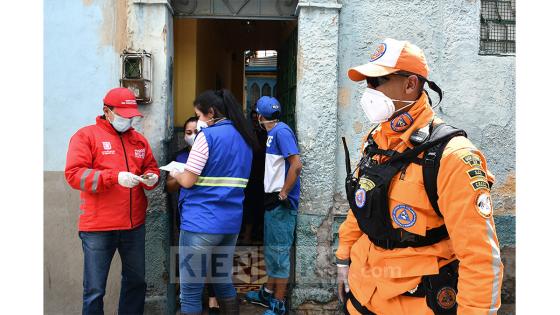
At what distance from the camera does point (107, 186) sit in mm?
3383

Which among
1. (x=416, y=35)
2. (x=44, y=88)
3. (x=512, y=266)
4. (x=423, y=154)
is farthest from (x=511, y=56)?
(x=44, y=88)

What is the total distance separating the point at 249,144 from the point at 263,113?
73 cm

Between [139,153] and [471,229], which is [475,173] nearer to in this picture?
[471,229]

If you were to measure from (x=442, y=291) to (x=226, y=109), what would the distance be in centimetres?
224

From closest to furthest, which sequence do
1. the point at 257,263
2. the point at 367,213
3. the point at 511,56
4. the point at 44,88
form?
the point at 367,213, the point at 44,88, the point at 511,56, the point at 257,263

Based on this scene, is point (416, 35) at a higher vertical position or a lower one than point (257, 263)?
higher

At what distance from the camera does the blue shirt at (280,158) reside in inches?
162

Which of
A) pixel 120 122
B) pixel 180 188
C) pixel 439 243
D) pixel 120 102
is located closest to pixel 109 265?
pixel 180 188

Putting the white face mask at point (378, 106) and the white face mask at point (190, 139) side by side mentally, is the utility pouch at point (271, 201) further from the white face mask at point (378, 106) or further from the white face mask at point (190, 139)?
the white face mask at point (378, 106)

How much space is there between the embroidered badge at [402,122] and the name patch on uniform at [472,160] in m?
0.35

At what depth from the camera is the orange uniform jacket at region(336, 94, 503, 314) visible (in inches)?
70.4

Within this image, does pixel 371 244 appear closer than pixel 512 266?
Yes

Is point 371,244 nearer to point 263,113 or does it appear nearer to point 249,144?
point 249,144

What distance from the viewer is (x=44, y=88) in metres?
4.12
